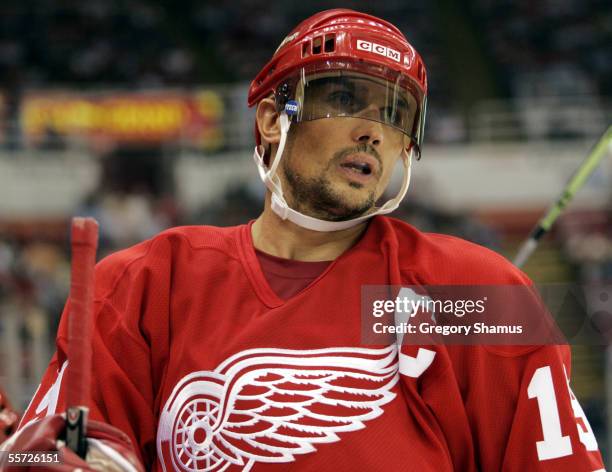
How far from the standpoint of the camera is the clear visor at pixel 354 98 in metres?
2.02

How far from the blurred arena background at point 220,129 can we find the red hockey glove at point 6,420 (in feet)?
9.25

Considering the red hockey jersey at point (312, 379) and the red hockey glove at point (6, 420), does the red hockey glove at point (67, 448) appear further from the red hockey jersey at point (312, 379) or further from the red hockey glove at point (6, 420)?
the red hockey glove at point (6, 420)

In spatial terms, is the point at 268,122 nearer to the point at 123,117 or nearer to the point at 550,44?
the point at 123,117

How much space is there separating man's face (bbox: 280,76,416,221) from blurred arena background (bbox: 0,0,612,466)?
3.19m

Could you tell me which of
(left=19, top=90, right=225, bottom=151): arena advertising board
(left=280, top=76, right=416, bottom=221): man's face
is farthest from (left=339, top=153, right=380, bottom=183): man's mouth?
(left=19, top=90, right=225, bottom=151): arena advertising board

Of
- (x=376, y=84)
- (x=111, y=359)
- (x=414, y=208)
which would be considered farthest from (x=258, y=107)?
(x=414, y=208)

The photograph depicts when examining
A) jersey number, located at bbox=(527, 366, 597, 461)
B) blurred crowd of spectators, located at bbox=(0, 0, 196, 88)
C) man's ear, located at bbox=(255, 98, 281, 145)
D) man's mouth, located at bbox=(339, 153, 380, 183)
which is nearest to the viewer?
jersey number, located at bbox=(527, 366, 597, 461)

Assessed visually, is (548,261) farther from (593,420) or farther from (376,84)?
(376,84)

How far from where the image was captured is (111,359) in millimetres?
1937

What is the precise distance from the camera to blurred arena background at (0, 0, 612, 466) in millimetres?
8336

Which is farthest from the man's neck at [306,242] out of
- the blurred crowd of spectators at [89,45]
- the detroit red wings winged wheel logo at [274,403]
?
the blurred crowd of spectators at [89,45]

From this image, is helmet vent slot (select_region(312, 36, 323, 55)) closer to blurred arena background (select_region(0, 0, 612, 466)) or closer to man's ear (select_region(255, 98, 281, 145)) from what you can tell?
man's ear (select_region(255, 98, 281, 145))

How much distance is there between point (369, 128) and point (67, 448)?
855mm

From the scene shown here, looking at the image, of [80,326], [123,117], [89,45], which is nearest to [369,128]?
[80,326]
